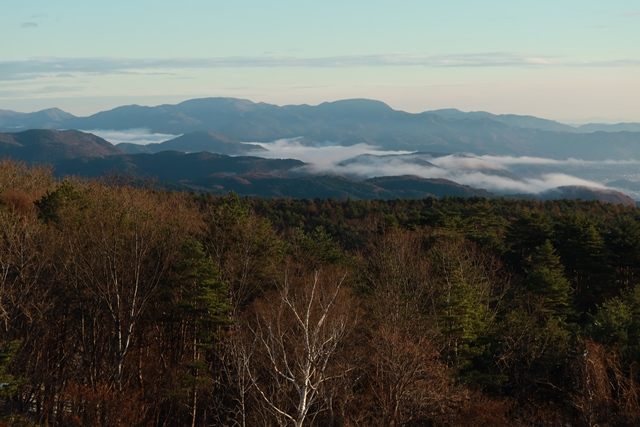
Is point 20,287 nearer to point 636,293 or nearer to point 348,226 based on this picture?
point 636,293

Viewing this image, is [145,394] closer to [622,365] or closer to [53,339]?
[53,339]

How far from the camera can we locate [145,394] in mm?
28453

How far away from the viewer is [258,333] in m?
18.9

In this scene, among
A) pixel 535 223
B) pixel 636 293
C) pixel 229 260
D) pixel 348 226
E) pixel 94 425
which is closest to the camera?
pixel 94 425

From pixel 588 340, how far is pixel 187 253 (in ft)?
56.6

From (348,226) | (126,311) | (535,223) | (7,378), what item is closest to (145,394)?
(126,311)

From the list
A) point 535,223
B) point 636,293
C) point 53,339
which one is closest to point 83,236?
point 53,339

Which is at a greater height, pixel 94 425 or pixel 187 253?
pixel 187 253

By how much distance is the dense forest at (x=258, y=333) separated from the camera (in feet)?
73.1

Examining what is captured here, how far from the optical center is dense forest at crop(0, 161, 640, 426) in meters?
22.3

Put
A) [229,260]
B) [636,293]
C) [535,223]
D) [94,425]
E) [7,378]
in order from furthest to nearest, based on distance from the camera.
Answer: [535,223]
[229,260]
[636,293]
[94,425]
[7,378]

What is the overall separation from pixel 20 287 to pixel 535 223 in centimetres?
3564

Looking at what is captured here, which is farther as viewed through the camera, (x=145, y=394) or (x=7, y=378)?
(x=145, y=394)

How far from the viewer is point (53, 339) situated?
104 ft
